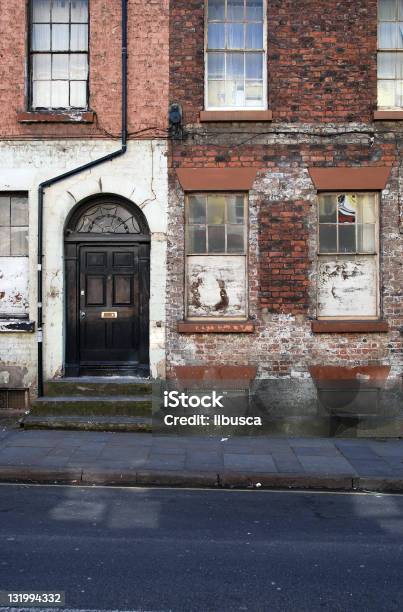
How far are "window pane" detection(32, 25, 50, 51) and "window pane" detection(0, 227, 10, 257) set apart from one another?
3.29m

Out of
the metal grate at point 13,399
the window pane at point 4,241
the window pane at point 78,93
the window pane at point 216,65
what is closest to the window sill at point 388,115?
the window pane at point 216,65

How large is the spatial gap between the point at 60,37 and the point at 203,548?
9.31m

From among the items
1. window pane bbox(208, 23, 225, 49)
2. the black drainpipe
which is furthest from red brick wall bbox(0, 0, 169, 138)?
window pane bbox(208, 23, 225, 49)

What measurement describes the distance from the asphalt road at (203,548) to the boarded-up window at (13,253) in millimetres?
4330

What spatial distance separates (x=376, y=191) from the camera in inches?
430

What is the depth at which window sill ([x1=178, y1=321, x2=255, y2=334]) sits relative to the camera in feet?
35.4

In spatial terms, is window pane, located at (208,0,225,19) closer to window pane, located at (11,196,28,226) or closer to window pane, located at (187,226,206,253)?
window pane, located at (187,226,206,253)

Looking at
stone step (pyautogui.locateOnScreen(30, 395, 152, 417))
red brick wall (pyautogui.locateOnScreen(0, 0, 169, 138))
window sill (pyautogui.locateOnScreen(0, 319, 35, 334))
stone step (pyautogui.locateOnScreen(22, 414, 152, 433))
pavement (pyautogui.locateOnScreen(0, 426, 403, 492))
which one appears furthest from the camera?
red brick wall (pyautogui.locateOnScreen(0, 0, 169, 138))

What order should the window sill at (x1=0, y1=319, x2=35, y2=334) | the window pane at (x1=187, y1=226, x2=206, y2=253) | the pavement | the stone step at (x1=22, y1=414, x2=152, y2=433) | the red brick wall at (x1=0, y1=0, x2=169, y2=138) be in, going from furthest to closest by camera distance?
the window pane at (x1=187, y1=226, x2=206, y2=253), the red brick wall at (x1=0, y1=0, x2=169, y2=138), the window sill at (x1=0, y1=319, x2=35, y2=334), the stone step at (x1=22, y1=414, x2=152, y2=433), the pavement

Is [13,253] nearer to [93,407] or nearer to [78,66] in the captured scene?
[93,407]

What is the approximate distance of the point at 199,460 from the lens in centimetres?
866

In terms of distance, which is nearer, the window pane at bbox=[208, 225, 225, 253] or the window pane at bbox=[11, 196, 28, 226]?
the window pane at bbox=[208, 225, 225, 253]

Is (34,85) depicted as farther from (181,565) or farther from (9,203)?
(181,565)

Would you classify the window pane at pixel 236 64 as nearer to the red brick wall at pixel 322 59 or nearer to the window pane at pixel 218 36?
the window pane at pixel 218 36
